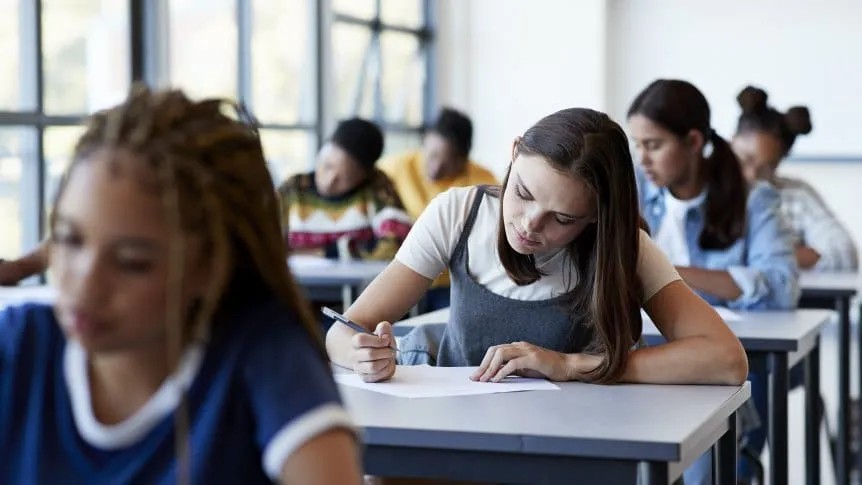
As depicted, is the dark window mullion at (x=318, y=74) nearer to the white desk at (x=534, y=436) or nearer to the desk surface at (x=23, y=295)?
the desk surface at (x=23, y=295)

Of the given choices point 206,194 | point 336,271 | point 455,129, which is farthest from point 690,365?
point 455,129

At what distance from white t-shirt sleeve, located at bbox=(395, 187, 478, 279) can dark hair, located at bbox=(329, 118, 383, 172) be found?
109 inches

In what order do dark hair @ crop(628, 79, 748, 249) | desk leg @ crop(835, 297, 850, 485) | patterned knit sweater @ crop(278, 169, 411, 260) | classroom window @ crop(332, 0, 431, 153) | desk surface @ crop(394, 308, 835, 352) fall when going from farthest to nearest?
1. classroom window @ crop(332, 0, 431, 153)
2. patterned knit sweater @ crop(278, 169, 411, 260)
3. desk leg @ crop(835, 297, 850, 485)
4. dark hair @ crop(628, 79, 748, 249)
5. desk surface @ crop(394, 308, 835, 352)

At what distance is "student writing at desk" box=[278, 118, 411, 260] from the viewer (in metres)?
4.86

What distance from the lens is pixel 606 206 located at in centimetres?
193

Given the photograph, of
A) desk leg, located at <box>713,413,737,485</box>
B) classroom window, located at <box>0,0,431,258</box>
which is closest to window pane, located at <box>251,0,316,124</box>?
classroom window, located at <box>0,0,431,258</box>

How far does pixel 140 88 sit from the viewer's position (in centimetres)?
98

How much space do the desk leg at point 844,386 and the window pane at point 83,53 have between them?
94.0 inches

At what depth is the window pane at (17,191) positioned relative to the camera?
4.40 m

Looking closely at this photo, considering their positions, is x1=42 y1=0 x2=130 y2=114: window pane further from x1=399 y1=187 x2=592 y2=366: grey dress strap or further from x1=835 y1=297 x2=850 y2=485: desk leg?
x1=399 y1=187 x2=592 y2=366: grey dress strap

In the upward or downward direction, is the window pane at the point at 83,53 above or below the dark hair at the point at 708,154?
above

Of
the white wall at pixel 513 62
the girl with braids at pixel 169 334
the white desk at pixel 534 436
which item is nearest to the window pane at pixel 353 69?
the white wall at pixel 513 62

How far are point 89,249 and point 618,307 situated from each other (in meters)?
1.22

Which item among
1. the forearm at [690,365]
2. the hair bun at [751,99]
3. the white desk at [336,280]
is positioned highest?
the hair bun at [751,99]
